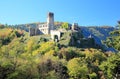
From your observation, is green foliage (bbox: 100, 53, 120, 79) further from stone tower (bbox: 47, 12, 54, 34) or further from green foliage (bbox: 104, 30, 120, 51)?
stone tower (bbox: 47, 12, 54, 34)

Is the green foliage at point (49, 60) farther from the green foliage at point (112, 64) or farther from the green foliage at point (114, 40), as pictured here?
the green foliage at point (114, 40)

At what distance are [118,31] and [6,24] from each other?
117078mm

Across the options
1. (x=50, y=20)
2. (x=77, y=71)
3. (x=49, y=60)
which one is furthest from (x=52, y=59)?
(x=50, y=20)

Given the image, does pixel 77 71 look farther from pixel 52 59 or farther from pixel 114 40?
pixel 114 40

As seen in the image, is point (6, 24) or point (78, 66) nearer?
point (78, 66)

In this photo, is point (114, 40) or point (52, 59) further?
point (52, 59)

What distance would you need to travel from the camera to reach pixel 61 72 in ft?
274

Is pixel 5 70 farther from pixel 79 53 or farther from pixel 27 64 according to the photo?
pixel 79 53

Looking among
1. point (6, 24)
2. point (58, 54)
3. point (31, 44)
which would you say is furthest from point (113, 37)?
point (6, 24)

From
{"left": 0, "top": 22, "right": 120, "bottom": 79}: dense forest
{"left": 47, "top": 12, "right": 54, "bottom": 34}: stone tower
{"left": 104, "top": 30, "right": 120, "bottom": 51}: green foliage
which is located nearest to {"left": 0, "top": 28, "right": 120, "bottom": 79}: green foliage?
{"left": 0, "top": 22, "right": 120, "bottom": 79}: dense forest

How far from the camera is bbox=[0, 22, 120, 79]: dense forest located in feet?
154

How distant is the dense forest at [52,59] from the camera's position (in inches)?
1848

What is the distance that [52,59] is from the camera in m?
88.0

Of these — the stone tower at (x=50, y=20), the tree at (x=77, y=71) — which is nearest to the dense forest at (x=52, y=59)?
the tree at (x=77, y=71)
